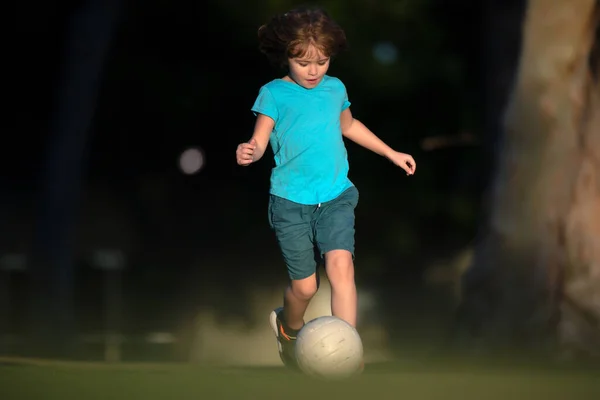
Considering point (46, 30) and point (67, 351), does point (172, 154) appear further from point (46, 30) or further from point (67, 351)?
point (67, 351)

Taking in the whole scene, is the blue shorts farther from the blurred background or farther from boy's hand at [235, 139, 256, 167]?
the blurred background

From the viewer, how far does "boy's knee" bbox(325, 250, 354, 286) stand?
8094mm

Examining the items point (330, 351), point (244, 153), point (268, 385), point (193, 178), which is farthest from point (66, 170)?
point (268, 385)

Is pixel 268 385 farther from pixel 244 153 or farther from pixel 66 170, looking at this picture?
pixel 66 170

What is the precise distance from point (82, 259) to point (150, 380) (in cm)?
1976

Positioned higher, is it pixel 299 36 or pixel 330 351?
pixel 299 36

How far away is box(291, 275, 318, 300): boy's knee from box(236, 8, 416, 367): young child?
7 centimetres

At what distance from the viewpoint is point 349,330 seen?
7.73 m

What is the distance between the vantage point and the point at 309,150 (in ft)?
26.9

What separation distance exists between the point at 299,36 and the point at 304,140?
0.59 m

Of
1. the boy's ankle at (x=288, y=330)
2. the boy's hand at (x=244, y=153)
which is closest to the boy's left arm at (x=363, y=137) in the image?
the boy's hand at (x=244, y=153)

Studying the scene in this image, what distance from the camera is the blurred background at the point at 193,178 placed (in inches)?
775

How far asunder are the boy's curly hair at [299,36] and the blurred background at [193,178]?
9351 mm

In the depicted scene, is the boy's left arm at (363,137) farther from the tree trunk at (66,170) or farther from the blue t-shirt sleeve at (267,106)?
the tree trunk at (66,170)
